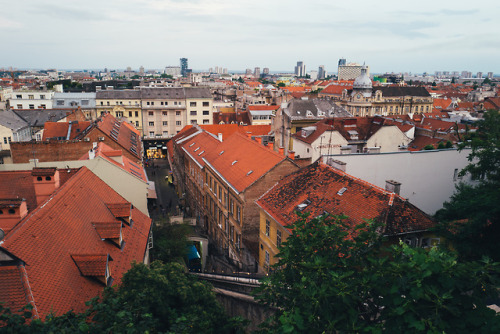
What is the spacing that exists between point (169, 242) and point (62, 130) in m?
34.8

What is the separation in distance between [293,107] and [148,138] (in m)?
38.7

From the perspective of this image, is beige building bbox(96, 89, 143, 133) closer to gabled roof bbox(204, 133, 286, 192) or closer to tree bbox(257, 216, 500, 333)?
gabled roof bbox(204, 133, 286, 192)

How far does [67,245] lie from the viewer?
16516 mm

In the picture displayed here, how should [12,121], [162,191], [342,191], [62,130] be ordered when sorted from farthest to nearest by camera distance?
[12,121] < [162,191] < [62,130] < [342,191]

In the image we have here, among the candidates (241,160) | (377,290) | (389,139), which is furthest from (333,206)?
(389,139)

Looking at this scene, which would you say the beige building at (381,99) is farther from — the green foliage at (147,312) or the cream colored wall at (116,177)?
the green foliage at (147,312)

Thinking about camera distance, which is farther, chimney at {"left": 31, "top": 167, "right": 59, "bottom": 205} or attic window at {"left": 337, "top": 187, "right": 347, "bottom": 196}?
attic window at {"left": 337, "top": 187, "right": 347, "bottom": 196}

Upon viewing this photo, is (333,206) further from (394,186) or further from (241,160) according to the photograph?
(241,160)

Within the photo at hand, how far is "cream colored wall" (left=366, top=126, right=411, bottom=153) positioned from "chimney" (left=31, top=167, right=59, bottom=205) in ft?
121

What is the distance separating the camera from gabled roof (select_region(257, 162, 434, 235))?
20.6 meters

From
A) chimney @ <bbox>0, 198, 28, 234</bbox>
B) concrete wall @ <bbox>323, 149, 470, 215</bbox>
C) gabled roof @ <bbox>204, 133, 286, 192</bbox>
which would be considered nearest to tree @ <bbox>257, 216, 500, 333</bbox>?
chimney @ <bbox>0, 198, 28, 234</bbox>

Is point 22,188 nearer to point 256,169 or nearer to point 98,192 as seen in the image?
point 98,192

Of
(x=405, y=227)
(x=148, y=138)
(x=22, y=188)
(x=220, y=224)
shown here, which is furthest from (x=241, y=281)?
(x=148, y=138)

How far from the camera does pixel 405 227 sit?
66.6ft
